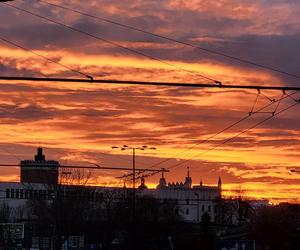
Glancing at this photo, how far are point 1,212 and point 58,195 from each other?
43103mm

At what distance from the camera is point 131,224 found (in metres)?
86.9

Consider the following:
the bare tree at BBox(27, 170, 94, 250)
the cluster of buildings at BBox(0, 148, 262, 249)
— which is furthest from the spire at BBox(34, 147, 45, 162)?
the bare tree at BBox(27, 170, 94, 250)

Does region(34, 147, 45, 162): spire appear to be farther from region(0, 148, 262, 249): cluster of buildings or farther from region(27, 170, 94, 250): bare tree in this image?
region(27, 170, 94, 250): bare tree

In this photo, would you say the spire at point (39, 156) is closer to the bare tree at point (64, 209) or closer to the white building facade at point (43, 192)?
the white building facade at point (43, 192)

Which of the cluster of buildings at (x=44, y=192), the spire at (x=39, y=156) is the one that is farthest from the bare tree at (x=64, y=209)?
the spire at (x=39, y=156)

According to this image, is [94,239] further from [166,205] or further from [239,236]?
[239,236]

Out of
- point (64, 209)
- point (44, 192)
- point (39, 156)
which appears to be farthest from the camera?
point (39, 156)

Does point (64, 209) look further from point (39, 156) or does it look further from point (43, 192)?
point (39, 156)

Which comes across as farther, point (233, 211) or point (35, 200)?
point (233, 211)

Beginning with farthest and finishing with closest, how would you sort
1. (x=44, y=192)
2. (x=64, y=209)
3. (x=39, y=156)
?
(x=39, y=156), (x=44, y=192), (x=64, y=209)

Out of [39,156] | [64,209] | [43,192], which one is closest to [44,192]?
[43,192]

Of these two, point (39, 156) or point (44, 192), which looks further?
point (39, 156)

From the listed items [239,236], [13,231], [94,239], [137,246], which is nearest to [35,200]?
[13,231]

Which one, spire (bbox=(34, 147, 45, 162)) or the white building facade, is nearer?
the white building facade
